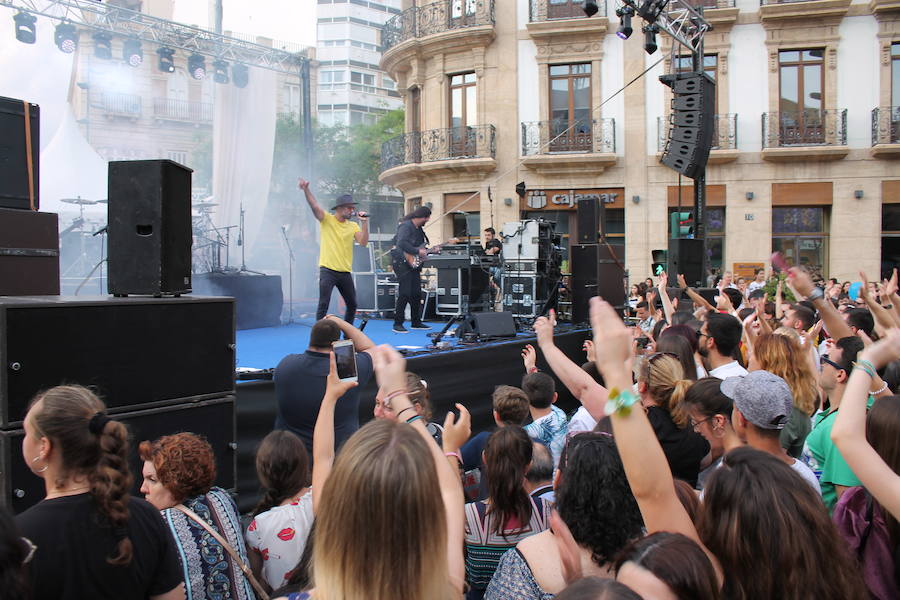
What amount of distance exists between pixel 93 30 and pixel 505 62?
38.3 feet

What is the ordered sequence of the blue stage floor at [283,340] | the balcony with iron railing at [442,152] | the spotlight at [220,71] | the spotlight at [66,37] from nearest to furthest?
the blue stage floor at [283,340]
the spotlight at [66,37]
the spotlight at [220,71]
the balcony with iron railing at [442,152]

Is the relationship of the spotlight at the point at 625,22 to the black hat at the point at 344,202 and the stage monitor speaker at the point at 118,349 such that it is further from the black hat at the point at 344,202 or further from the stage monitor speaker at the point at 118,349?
the stage monitor speaker at the point at 118,349

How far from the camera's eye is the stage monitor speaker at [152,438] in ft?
8.12

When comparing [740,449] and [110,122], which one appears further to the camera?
[110,122]

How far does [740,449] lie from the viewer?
1770 millimetres

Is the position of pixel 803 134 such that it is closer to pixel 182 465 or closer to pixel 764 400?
pixel 764 400

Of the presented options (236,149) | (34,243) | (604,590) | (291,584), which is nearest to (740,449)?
(604,590)

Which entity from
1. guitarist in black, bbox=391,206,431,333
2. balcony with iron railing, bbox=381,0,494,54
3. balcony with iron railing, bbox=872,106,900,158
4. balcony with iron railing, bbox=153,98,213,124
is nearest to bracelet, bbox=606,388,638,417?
guitarist in black, bbox=391,206,431,333

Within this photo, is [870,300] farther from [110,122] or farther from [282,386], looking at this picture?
[110,122]

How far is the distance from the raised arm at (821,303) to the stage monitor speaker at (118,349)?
8.68 ft

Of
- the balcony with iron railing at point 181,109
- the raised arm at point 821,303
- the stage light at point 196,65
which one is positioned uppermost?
the balcony with iron railing at point 181,109

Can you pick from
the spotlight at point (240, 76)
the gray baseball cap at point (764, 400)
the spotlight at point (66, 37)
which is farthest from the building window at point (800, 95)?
the gray baseball cap at point (764, 400)

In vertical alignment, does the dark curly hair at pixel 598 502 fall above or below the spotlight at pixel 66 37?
below

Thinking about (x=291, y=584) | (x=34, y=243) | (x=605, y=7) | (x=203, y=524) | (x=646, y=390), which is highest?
(x=605, y=7)
